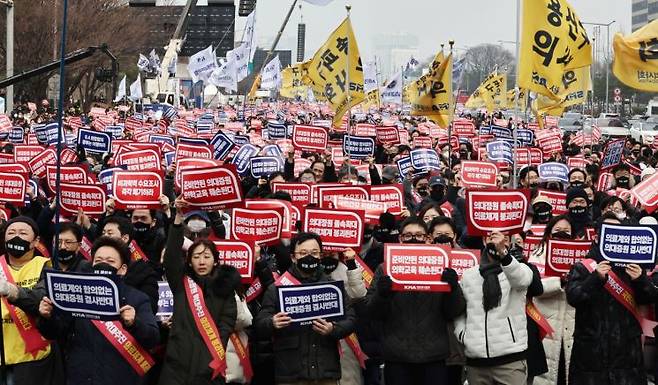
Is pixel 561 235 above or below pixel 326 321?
above

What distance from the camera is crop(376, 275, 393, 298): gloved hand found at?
8.09 metres

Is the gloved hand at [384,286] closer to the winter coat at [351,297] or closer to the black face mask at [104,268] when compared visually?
the winter coat at [351,297]

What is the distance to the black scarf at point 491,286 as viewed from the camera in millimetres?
8211

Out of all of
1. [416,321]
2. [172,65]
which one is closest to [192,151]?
[416,321]

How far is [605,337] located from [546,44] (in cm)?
436

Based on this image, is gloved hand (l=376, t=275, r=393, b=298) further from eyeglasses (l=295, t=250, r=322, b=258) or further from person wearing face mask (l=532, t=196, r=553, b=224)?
person wearing face mask (l=532, t=196, r=553, b=224)

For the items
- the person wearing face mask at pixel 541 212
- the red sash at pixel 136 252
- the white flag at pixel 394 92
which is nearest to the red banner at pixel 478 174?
the person wearing face mask at pixel 541 212

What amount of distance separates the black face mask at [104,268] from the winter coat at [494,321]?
7.02 feet

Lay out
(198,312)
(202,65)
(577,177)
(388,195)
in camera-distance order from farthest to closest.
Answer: (202,65) < (577,177) < (388,195) < (198,312)

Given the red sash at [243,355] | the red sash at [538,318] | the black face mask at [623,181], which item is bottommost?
the red sash at [243,355]

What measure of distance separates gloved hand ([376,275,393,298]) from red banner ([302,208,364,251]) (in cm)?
93

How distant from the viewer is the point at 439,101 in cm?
1859

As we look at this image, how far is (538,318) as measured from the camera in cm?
898

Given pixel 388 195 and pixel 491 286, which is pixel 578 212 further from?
pixel 491 286
